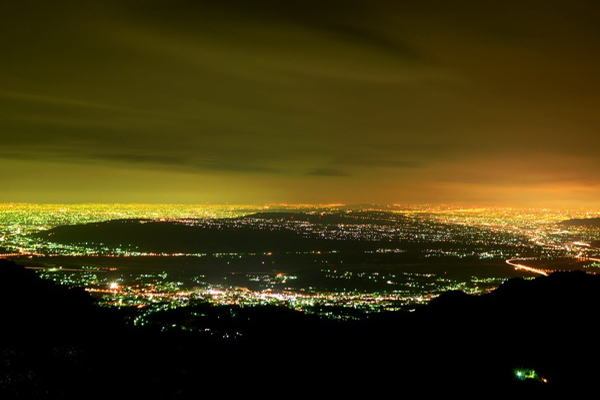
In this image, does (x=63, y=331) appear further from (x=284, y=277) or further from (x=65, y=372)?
(x=284, y=277)

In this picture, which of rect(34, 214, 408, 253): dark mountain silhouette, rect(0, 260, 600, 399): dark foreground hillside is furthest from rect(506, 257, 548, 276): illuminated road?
rect(0, 260, 600, 399): dark foreground hillside

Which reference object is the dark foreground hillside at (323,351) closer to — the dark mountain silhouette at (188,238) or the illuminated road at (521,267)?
the illuminated road at (521,267)

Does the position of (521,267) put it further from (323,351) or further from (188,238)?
(323,351)

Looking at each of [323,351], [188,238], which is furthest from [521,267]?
[323,351]

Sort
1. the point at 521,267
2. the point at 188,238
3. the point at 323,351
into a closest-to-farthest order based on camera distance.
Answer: the point at 323,351
the point at 521,267
the point at 188,238

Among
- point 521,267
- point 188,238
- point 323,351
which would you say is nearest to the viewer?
point 323,351

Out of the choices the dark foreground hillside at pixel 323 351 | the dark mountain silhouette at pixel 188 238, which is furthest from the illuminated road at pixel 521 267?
the dark foreground hillside at pixel 323 351

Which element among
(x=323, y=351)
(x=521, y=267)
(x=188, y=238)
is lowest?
(x=521, y=267)

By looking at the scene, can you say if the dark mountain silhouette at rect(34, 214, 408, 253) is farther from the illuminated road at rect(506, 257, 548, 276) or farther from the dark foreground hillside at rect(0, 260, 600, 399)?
the dark foreground hillside at rect(0, 260, 600, 399)

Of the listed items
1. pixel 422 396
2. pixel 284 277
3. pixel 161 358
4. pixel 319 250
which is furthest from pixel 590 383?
pixel 319 250
